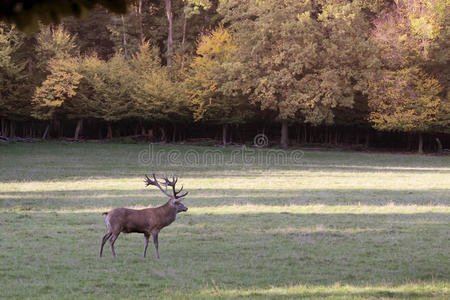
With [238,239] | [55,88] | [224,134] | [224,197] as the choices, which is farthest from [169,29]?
[238,239]

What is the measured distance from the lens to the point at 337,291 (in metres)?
8.48

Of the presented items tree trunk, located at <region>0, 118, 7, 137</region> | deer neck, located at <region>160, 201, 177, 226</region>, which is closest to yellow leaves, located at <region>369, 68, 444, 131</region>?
tree trunk, located at <region>0, 118, 7, 137</region>

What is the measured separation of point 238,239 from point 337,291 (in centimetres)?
469

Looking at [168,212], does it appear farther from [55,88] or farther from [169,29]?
[169,29]

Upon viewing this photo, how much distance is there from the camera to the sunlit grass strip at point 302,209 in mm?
17033

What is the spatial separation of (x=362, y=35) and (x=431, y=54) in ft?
21.4

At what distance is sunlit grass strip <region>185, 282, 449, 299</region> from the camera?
8.33 metres

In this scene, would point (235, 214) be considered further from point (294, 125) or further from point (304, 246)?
point (294, 125)

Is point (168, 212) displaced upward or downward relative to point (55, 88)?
downward

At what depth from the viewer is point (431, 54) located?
164ft

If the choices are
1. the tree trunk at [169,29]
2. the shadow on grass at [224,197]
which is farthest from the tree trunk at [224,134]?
the shadow on grass at [224,197]

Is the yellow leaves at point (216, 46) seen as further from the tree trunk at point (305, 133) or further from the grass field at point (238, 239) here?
the grass field at point (238, 239)

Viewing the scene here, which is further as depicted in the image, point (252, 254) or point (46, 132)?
point (46, 132)

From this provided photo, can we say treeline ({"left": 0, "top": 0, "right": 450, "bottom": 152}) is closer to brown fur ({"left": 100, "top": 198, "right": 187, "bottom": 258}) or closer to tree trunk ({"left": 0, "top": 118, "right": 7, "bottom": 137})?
tree trunk ({"left": 0, "top": 118, "right": 7, "bottom": 137})
